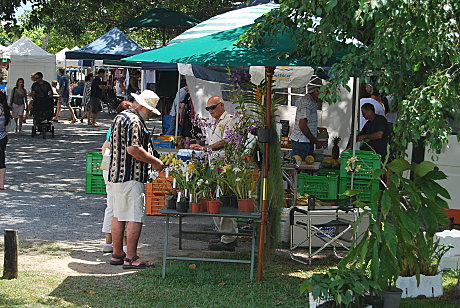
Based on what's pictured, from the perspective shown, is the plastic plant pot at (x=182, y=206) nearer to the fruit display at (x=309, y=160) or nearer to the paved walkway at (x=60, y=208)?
the paved walkway at (x=60, y=208)

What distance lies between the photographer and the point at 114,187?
7969 millimetres

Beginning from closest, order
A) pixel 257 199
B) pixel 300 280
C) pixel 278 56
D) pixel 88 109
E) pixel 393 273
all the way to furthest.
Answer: pixel 393 273 < pixel 278 56 < pixel 300 280 < pixel 257 199 < pixel 88 109

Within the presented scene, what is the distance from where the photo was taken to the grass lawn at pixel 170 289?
698 centimetres

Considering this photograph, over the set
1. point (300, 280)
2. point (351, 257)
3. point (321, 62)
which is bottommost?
point (300, 280)

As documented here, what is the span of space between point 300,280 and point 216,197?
1.18m

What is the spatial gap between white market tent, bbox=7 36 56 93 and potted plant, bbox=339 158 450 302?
2452 cm

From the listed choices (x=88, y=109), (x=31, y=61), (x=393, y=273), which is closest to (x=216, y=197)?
(x=393, y=273)

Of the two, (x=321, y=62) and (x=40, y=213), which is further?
(x=40, y=213)

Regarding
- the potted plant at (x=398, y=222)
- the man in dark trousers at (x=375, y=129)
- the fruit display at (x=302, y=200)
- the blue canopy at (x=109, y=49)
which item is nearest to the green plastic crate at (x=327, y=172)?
the man in dark trousers at (x=375, y=129)

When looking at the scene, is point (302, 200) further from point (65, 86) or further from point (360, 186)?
point (65, 86)

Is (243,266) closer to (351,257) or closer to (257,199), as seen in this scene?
(257,199)

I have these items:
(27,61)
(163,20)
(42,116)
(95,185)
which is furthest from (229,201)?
(27,61)

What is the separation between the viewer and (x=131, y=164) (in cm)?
792

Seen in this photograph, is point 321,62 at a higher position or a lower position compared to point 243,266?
higher
